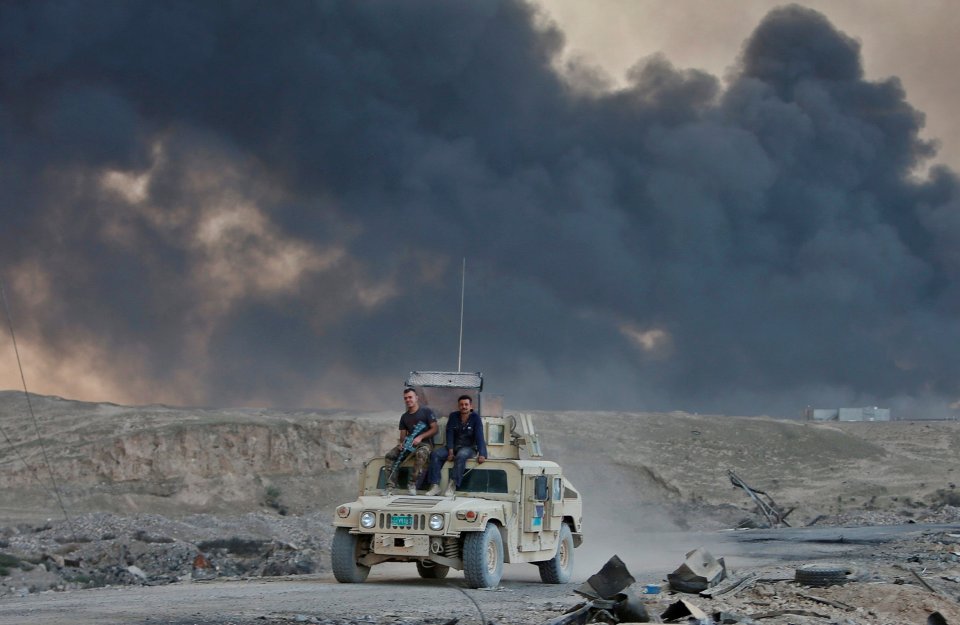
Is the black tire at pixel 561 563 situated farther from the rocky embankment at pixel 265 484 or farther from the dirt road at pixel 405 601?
the rocky embankment at pixel 265 484

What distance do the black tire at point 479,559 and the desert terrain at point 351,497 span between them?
44 cm

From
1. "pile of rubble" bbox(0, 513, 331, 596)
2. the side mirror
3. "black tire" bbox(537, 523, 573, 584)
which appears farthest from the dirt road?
"pile of rubble" bbox(0, 513, 331, 596)

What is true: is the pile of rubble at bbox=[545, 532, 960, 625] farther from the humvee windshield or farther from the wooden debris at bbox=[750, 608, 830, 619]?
the humvee windshield

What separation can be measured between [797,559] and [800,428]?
195 feet

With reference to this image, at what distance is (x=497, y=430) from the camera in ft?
61.4

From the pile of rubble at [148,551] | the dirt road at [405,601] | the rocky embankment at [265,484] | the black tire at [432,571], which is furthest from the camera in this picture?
the rocky embankment at [265,484]

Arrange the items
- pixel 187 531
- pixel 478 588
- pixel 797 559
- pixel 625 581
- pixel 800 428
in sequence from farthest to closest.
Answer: pixel 800 428 → pixel 187 531 → pixel 797 559 → pixel 478 588 → pixel 625 581

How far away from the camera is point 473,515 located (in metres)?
16.1

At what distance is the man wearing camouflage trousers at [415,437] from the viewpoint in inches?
693

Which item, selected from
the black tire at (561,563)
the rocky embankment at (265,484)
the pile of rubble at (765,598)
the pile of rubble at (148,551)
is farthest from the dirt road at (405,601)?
the rocky embankment at (265,484)

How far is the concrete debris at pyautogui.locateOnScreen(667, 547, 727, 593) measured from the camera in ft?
49.5

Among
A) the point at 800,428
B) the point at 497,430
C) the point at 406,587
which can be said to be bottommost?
the point at 406,587

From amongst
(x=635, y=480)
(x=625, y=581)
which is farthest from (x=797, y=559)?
(x=635, y=480)

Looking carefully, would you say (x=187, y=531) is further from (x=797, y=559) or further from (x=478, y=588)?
(x=478, y=588)
